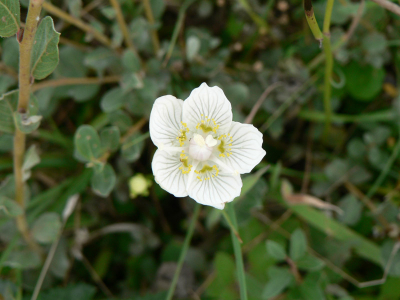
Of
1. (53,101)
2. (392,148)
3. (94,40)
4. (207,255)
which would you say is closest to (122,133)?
(53,101)

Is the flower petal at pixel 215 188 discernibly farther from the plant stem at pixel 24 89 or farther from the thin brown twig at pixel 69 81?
Result: the thin brown twig at pixel 69 81

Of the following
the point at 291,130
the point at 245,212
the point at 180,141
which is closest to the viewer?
the point at 180,141

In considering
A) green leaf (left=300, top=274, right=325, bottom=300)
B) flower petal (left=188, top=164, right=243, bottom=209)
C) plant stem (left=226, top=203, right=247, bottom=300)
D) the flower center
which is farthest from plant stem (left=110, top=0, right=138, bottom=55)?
green leaf (left=300, top=274, right=325, bottom=300)

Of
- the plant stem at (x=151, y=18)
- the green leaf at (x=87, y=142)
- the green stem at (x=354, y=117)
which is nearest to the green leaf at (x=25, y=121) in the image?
the green leaf at (x=87, y=142)

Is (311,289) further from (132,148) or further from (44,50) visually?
(44,50)

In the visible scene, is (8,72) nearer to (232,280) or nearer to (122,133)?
(122,133)
